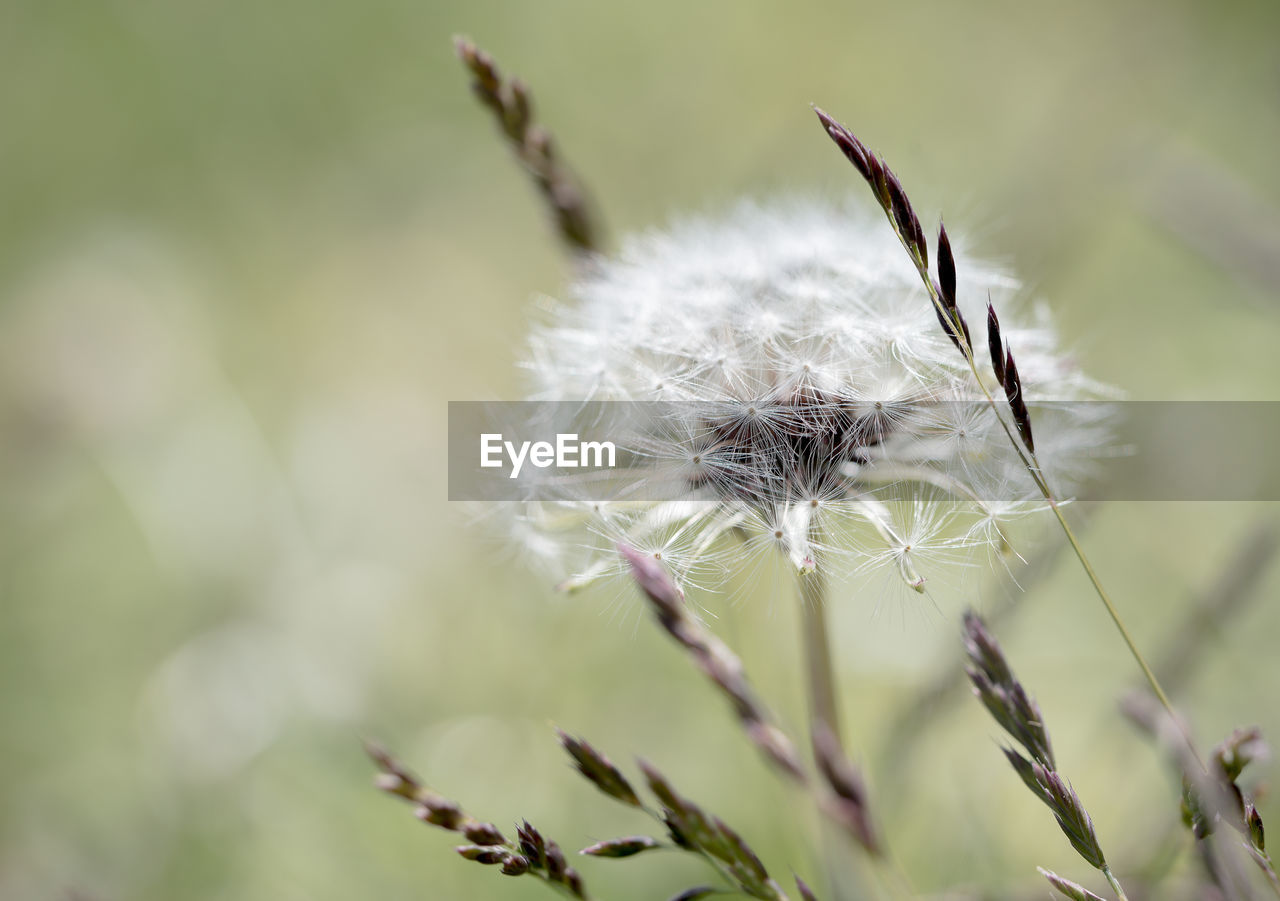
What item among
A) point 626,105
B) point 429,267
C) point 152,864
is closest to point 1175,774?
point 152,864

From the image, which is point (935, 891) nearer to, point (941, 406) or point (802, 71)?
point (941, 406)

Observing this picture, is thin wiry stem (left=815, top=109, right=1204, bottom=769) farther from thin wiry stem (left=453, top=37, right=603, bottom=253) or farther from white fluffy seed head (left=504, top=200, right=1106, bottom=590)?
thin wiry stem (left=453, top=37, right=603, bottom=253)

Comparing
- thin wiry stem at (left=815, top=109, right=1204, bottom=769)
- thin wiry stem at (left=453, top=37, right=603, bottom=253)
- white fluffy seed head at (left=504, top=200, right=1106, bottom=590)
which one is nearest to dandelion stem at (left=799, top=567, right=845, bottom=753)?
white fluffy seed head at (left=504, top=200, right=1106, bottom=590)

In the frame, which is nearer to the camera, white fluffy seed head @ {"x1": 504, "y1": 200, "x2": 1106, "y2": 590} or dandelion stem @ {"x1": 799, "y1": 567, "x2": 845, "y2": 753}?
white fluffy seed head @ {"x1": 504, "y1": 200, "x2": 1106, "y2": 590}

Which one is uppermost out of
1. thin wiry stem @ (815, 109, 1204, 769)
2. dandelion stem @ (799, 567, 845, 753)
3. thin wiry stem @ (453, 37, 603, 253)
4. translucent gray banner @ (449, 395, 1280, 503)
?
thin wiry stem @ (453, 37, 603, 253)

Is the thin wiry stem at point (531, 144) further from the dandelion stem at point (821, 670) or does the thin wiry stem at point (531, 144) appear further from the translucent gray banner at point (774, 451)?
the dandelion stem at point (821, 670)

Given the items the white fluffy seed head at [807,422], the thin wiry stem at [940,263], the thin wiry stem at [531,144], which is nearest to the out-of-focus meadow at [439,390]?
the white fluffy seed head at [807,422]

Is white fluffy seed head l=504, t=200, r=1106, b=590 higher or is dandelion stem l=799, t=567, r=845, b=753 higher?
white fluffy seed head l=504, t=200, r=1106, b=590
